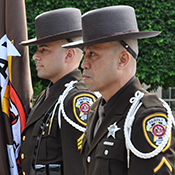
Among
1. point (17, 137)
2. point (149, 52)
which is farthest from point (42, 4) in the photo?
point (17, 137)

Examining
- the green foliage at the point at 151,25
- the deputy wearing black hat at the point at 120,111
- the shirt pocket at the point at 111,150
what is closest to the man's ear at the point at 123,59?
the deputy wearing black hat at the point at 120,111

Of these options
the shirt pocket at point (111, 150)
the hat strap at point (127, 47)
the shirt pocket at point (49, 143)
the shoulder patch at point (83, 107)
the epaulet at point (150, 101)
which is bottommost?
the shirt pocket at point (49, 143)

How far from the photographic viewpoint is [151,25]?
6.98 meters

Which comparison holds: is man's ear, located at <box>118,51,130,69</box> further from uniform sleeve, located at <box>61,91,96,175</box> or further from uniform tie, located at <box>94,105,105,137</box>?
uniform sleeve, located at <box>61,91,96,175</box>

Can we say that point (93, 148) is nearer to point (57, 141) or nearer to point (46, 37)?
point (57, 141)

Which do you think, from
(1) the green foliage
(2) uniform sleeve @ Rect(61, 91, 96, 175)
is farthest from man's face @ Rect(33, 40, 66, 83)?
(1) the green foliage

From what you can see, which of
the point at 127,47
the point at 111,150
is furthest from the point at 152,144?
the point at 127,47

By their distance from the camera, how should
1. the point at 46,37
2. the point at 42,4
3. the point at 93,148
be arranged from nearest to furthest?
the point at 93,148 < the point at 46,37 < the point at 42,4

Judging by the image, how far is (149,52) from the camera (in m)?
7.07

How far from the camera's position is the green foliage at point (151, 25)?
6.94 m

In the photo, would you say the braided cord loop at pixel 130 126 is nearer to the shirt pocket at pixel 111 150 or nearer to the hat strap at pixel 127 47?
the shirt pocket at pixel 111 150

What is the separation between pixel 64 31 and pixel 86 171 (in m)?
1.33

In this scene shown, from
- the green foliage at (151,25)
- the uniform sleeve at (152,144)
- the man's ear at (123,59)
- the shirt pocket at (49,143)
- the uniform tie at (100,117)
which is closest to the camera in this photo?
the uniform sleeve at (152,144)

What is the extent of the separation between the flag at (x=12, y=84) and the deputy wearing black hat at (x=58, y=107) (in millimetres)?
354
